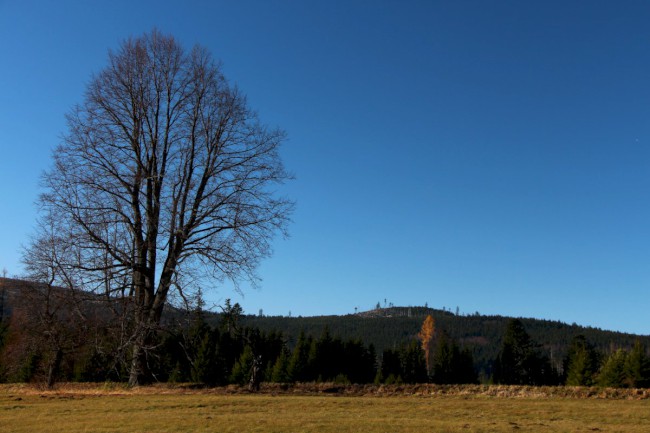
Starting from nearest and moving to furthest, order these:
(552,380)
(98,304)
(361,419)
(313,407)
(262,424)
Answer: (262,424), (361,419), (313,407), (98,304), (552,380)

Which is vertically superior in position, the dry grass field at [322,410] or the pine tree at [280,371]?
the dry grass field at [322,410]

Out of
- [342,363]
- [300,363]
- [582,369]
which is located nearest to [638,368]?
[582,369]

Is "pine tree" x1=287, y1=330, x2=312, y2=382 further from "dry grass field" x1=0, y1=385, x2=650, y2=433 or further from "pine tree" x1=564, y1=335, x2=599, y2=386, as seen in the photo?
"dry grass field" x1=0, y1=385, x2=650, y2=433

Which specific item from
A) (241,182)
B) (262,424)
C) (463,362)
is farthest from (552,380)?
(262,424)

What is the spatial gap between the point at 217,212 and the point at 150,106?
4711mm

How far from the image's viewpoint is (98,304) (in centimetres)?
1764

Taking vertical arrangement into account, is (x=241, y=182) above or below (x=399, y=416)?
above

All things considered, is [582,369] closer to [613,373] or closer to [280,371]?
[613,373]

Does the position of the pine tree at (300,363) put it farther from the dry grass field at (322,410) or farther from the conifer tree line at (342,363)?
the dry grass field at (322,410)

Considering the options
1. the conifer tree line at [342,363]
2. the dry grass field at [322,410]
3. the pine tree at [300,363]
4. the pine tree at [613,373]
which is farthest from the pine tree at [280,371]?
the dry grass field at [322,410]

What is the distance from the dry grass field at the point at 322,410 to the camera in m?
10.7

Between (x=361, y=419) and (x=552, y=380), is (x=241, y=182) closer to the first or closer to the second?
(x=361, y=419)

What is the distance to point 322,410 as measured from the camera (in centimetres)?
1317

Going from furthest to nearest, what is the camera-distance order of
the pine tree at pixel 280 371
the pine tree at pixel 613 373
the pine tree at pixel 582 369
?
1. the pine tree at pixel 280 371
2. the pine tree at pixel 582 369
3. the pine tree at pixel 613 373
